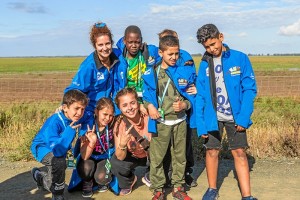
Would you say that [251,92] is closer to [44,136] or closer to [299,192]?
[299,192]

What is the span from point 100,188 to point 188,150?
1.24 m

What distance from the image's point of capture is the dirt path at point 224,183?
559 centimetres

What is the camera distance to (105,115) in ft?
18.0

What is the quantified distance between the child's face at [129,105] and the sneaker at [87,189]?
3.32ft

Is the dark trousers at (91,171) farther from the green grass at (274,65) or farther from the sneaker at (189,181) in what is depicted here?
the green grass at (274,65)

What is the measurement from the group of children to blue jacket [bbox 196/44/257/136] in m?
0.01

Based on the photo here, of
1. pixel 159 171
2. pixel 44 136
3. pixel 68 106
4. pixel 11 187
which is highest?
pixel 68 106

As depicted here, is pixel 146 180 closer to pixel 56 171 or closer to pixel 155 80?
pixel 56 171

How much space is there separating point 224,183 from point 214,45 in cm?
201

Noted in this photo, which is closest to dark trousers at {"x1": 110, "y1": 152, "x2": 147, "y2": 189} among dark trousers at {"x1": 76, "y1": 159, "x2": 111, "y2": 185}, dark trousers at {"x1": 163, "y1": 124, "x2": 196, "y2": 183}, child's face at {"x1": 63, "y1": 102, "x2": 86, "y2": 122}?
dark trousers at {"x1": 76, "y1": 159, "x2": 111, "y2": 185}

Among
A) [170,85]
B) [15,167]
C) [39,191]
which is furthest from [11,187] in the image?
[170,85]

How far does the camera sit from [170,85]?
5.31 m

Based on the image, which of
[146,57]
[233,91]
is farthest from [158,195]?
[146,57]

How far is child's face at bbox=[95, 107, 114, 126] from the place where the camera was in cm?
547
